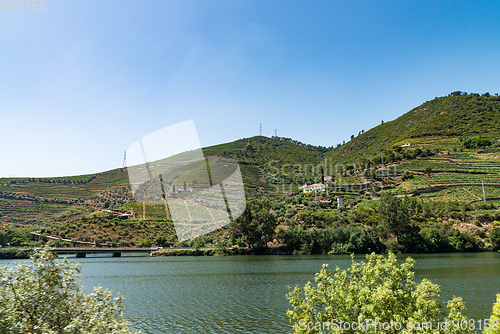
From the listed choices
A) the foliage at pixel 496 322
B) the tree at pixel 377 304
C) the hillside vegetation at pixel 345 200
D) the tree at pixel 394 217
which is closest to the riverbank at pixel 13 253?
the hillside vegetation at pixel 345 200

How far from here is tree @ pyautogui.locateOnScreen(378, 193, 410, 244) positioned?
62.1 metres

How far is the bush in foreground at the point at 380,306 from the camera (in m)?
7.78

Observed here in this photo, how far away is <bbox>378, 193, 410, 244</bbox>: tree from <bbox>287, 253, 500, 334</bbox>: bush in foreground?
59.1m

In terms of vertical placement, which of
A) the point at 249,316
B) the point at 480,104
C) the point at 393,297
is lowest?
the point at 249,316

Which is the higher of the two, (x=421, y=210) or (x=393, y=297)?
(x=393, y=297)

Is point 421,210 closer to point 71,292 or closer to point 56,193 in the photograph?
point 71,292

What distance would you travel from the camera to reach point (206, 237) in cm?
7650

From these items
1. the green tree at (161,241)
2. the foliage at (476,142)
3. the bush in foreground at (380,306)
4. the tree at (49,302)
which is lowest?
the green tree at (161,241)

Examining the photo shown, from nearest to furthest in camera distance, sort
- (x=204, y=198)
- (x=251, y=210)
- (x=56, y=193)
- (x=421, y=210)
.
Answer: (x=251, y=210) < (x=421, y=210) < (x=204, y=198) < (x=56, y=193)

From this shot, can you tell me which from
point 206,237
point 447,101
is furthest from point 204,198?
point 447,101

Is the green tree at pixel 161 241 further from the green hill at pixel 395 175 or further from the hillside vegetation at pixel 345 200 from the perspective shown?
the green hill at pixel 395 175

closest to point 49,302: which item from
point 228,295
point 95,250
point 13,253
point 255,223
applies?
point 228,295

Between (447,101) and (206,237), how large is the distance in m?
158

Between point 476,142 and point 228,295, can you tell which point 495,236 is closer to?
point 476,142
